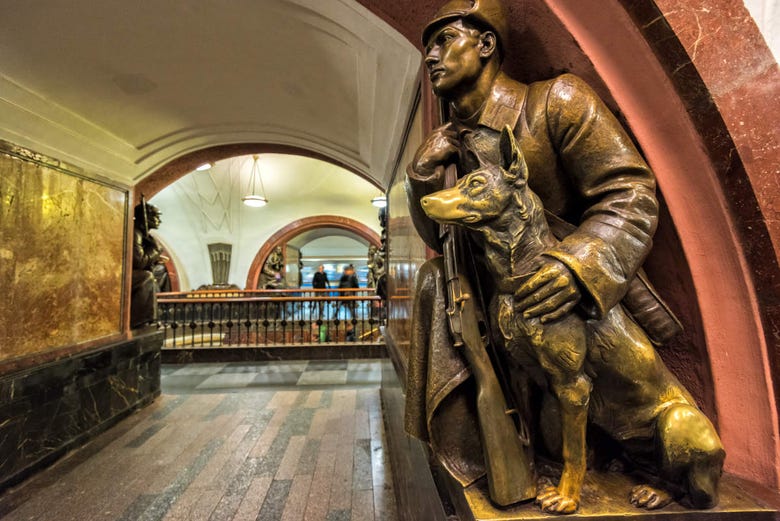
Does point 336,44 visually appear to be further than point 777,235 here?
Yes

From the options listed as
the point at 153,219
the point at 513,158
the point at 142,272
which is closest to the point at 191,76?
the point at 153,219

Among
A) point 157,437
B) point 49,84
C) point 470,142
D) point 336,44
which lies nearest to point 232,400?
point 157,437

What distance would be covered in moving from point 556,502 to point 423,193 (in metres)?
0.61

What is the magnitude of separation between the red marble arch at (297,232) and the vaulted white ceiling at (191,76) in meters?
7.57

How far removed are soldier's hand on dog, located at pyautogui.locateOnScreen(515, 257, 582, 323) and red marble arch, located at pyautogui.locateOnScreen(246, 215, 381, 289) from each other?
9.85 m

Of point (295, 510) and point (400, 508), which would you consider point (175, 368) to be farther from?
point (400, 508)

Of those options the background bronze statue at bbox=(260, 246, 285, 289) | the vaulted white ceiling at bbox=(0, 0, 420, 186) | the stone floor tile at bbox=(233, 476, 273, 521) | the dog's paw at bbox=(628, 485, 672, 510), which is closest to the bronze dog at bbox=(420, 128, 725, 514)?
the dog's paw at bbox=(628, 485, 672, 510)

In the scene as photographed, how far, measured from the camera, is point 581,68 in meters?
0.75

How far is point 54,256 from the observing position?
241 cm

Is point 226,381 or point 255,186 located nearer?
point 226,381

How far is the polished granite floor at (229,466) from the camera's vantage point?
69.1 inches

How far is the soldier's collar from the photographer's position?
0.67m

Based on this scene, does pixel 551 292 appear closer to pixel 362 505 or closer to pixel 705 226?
pixel 705 226

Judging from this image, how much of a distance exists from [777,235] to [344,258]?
18.9 meters
